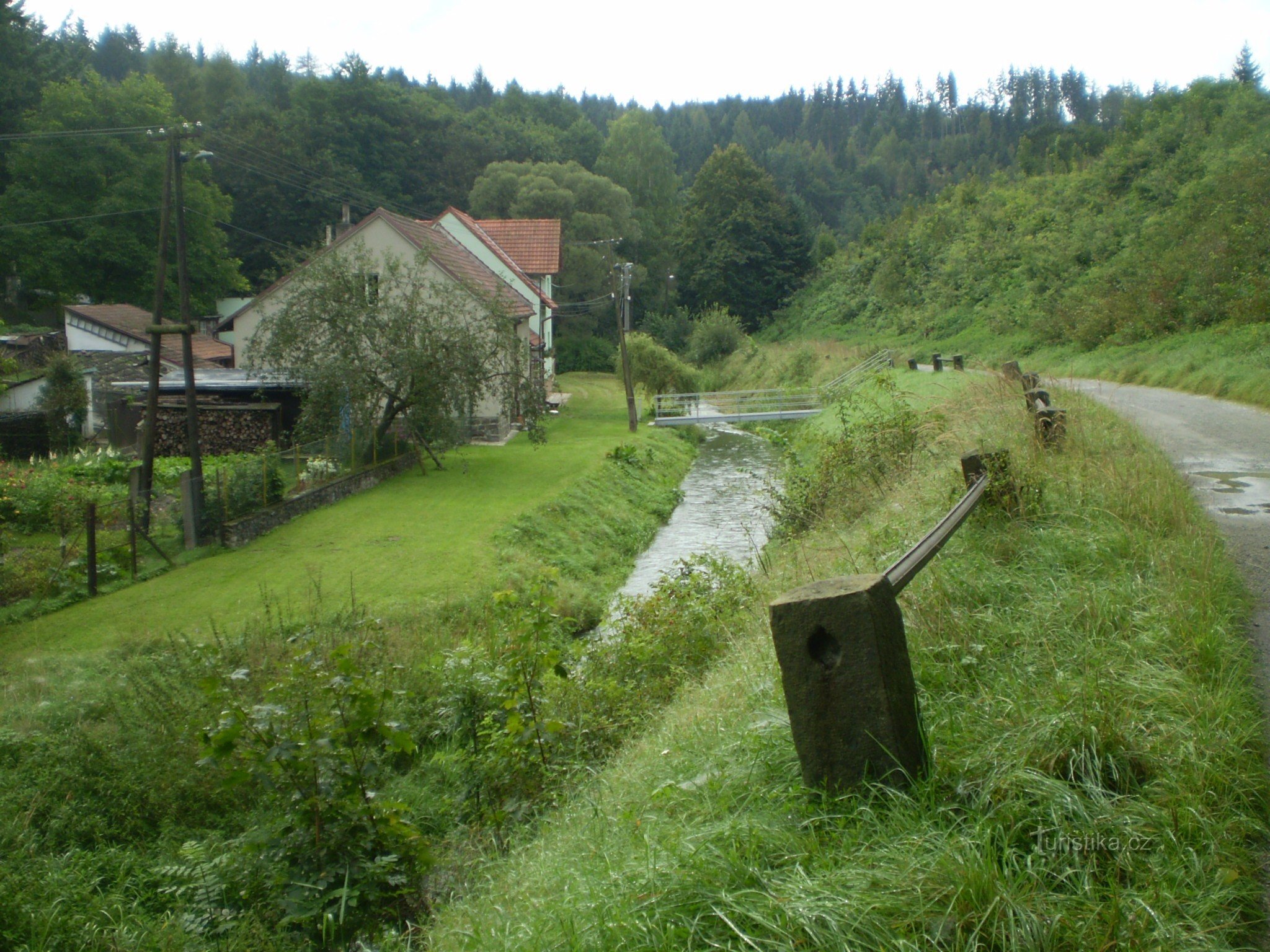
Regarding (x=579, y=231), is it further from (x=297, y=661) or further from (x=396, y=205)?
(x=297, y=661)

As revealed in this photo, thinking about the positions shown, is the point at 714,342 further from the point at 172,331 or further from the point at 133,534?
the point at 133,534

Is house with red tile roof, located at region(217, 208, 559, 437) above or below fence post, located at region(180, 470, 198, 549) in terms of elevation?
above

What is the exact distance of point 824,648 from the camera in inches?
121

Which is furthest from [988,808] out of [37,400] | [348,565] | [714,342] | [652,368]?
[714,342]

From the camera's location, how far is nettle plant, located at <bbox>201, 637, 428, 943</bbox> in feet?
16.3

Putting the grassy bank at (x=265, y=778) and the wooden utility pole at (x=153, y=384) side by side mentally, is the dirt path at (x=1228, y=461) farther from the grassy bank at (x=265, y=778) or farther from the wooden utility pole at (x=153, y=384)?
the wooden utility pole at (x=153, y=384)

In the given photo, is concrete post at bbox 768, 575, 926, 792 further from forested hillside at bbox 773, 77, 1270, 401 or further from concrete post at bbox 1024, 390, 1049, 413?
forested hillside at bbox 773, 77, 1270, 401

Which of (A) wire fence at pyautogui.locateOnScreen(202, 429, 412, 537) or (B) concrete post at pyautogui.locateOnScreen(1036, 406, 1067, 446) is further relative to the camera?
(A) wire fence at pyautogui.locateOnScreen(202, 429, 412, 537)

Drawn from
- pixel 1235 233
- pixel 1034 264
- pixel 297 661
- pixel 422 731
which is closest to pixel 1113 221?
pixel 1034 264

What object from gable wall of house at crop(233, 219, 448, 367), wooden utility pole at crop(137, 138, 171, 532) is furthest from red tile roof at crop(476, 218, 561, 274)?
wooden utility pole at crop(137, 138, 171, 532)

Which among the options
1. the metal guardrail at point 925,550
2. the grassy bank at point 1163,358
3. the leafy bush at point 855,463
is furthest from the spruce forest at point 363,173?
the metal guardrail at point 925,550

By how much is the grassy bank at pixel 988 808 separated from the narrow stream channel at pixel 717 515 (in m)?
6.63

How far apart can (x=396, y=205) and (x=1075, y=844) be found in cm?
7540

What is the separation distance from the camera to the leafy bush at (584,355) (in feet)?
209
